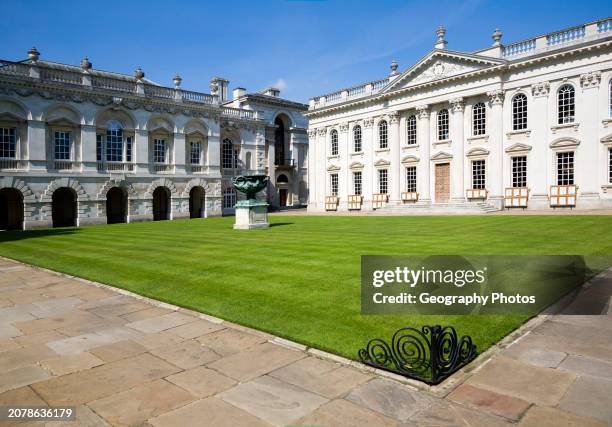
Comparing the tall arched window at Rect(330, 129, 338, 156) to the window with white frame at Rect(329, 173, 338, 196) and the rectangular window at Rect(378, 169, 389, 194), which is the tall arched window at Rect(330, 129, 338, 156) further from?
the rectangular window at Rect(378, 169, 389, 194)

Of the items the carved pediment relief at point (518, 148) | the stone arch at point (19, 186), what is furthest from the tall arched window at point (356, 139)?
the stone arch at point (19, 186)

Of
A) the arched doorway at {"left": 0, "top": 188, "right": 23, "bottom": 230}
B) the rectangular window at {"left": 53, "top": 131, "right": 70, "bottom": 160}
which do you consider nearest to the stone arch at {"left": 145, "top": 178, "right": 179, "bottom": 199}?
the rectangular window at {"left": 53, "top": 131, "right": 70, "bottom": 160}

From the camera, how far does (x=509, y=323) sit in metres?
6.25

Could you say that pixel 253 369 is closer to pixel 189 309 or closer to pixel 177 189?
pixel 189 309

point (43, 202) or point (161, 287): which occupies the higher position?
point (43, 202)

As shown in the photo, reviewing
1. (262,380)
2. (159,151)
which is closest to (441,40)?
(159,151)

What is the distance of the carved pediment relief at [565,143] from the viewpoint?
29.9 meters

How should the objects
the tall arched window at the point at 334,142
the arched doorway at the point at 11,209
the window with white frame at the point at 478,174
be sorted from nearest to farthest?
the arched doorway at the point at 11,209 < the window with white frame at the point at 478,174 < the tall arched window at the point at 334,142

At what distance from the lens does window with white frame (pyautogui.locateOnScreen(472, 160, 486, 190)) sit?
3531 cm

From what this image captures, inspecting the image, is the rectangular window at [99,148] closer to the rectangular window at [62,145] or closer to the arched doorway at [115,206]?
the rectangular window at [62,145]

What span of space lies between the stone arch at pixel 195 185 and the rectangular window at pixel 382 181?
16.5 metres

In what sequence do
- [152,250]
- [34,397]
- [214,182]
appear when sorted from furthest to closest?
[214,182]
[152,250]
[34,397]

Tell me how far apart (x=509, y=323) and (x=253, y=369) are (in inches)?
147

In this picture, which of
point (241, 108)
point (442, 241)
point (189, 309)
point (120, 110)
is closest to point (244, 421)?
point (189, 309)
